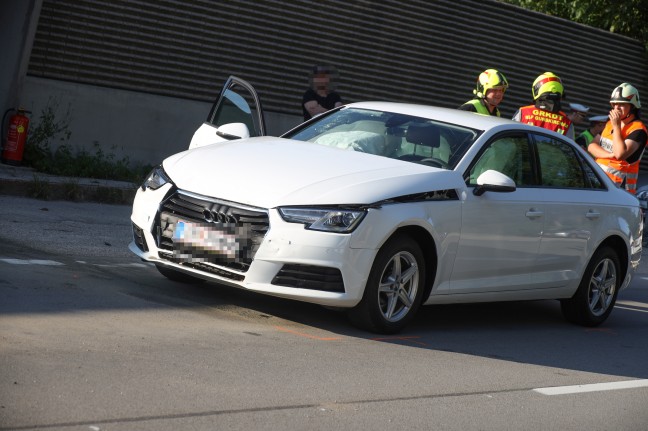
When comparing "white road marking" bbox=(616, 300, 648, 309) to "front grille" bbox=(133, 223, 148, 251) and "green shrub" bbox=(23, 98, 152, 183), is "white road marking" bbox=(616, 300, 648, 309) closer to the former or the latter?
"front grille" bbox=(133, 223, 148, 251)

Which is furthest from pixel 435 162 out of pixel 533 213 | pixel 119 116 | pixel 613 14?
pixel 613 14

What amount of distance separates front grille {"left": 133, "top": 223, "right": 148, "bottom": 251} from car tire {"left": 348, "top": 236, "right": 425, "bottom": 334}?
53.4 inches

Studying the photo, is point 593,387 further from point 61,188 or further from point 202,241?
point 61,188

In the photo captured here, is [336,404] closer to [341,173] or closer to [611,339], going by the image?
[341,173]

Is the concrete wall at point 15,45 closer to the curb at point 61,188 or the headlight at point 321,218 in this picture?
the curb at point 61,188

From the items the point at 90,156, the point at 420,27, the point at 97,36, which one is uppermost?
the point at 420,27

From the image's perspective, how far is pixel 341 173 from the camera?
7.20 m

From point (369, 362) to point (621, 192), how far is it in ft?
12.4

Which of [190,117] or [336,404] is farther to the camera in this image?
[190,117]

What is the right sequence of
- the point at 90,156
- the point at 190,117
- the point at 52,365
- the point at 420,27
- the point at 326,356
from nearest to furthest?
the point at 52,365
the point at 326,356
the point at 90,156
the point at 190,117
the point at 420,27

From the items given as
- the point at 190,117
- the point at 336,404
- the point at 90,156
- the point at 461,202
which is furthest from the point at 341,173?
the point at 190,117

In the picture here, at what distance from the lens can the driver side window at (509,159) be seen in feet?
26.4

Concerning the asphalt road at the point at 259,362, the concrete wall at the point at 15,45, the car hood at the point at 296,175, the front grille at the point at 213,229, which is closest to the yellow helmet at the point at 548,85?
the asphalt road at the point at 259,362

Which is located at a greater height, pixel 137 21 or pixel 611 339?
pixel 137 21
